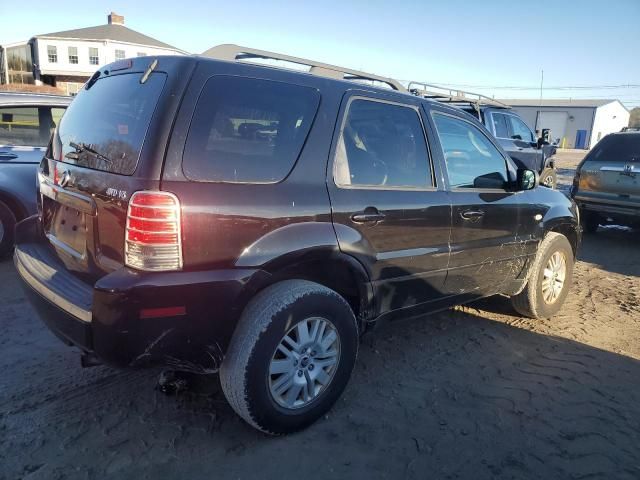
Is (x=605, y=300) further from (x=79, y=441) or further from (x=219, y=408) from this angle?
(x=79, y=441)

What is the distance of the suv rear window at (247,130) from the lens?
2404 millimetres

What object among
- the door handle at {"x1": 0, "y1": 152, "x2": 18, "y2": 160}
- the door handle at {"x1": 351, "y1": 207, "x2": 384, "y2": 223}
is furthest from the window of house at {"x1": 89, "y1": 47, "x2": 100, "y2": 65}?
the door handle at {"x1": 351, "y1": 207, "x2": 384, "y2": 223}

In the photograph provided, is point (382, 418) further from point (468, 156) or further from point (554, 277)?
point (554, 277)

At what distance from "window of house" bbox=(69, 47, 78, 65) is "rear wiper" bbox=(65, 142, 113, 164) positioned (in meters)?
42.9

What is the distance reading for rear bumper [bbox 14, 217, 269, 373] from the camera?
2223 millimetres

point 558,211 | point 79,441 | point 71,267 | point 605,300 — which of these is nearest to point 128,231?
point 71,267

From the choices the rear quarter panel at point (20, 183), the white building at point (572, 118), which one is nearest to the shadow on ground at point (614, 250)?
the rear quarter panel at point (20, 183)

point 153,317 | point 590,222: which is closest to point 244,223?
point 153,317

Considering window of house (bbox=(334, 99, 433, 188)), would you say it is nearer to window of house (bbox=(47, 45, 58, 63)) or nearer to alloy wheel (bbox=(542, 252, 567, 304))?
alloy wheel (bbox=(542, 252, 567, 304))

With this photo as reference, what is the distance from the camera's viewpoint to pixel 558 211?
4.50 meters

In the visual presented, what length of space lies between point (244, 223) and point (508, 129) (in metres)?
10.2

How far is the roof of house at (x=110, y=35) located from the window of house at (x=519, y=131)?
1311 inches

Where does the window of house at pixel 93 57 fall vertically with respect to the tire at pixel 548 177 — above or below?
above

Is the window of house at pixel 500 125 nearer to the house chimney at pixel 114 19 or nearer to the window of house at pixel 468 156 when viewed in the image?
the window of house at pixel 468 156
